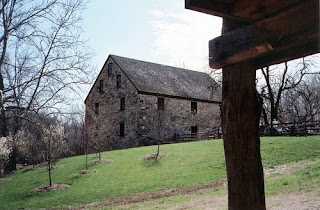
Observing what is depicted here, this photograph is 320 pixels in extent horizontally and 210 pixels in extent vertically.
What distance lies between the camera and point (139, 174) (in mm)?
19953

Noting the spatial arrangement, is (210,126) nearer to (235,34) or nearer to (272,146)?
(272,146)

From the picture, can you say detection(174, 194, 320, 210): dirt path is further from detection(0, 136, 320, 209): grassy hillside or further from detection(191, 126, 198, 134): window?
detection(191, 126, 198, 134): window

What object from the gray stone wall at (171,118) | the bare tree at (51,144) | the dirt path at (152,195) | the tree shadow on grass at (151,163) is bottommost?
the dirt path at (152,195)

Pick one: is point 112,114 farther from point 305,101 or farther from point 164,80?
point 305,101

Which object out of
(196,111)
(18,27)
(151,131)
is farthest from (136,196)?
(196,111)

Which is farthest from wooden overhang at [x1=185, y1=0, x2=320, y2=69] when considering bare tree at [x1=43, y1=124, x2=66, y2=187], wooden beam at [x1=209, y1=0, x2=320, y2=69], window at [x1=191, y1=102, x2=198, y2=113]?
window at [x1=191, y1=102, x2=198, y2=113]

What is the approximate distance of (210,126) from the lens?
1560 inches

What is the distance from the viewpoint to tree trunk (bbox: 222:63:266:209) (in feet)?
13.0

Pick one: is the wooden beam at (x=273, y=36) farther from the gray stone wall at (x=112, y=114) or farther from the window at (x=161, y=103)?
the window at (x=161, y=103)

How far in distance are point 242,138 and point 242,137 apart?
1cm

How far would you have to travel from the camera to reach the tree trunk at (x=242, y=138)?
13.0 feet

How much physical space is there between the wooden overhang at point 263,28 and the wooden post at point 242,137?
0.24m

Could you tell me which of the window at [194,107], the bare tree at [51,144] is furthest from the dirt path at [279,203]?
the window at [194,107]

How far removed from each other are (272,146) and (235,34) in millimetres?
18478
